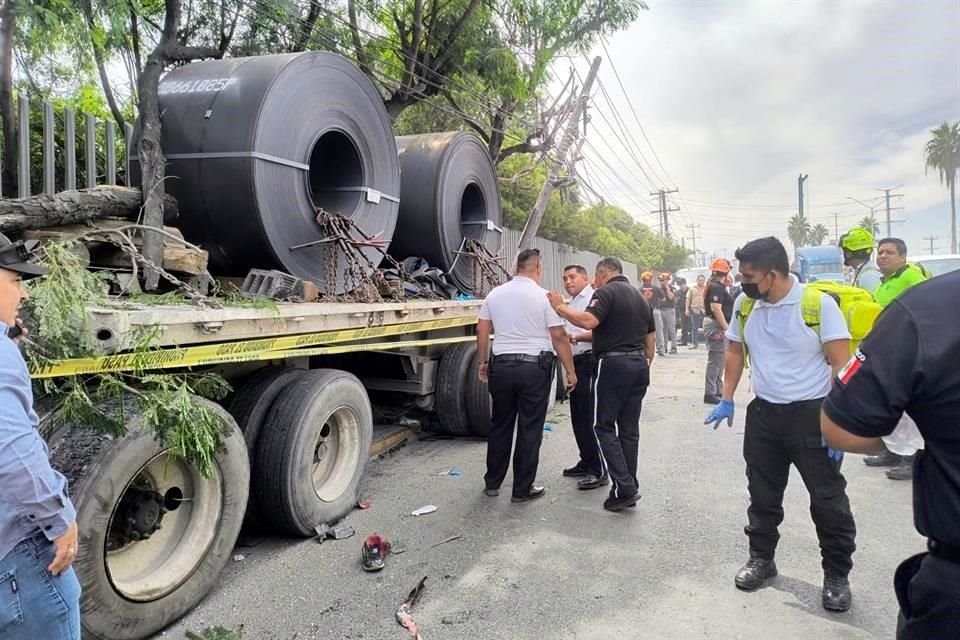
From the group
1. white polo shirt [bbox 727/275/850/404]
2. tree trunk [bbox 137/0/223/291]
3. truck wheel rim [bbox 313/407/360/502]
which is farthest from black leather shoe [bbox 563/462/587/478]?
tree trunk [bbox 137/0/223/291]

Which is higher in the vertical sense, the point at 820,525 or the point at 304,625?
the point at 820,525

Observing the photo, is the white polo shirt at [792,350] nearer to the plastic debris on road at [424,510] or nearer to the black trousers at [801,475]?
the black trousers at [801,475]

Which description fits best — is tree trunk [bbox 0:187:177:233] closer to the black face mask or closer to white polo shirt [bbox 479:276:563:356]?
white polo shirt [bbox 479:276:563:356]

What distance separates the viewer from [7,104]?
14.9 feet

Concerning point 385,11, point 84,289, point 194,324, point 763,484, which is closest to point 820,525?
point 763,484

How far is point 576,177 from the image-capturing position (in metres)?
14.6

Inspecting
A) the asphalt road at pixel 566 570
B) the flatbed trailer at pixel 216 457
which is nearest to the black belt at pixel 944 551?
the asphalt road at pixel 566 570

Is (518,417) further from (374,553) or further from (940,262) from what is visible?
(940,262)

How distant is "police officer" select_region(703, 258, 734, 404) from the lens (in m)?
7.54

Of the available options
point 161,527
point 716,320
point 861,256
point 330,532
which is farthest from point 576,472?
point 716,320

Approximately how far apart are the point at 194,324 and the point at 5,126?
283 centimetres

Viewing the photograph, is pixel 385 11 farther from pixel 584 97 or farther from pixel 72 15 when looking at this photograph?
pixel 72 15

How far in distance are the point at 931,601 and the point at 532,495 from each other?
3.13 metres

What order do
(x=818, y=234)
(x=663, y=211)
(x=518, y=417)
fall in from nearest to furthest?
(x=518, y=417) → (x=663, y=211) → (x=818, y=234)
